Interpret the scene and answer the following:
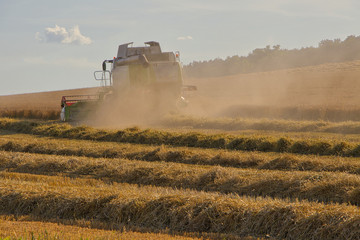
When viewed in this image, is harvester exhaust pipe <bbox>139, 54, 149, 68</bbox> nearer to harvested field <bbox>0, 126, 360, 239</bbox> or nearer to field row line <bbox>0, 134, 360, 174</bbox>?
field row line <bbox>0, 134, 360, 174</bbox>

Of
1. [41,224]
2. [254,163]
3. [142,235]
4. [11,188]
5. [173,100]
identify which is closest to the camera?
[142,235]

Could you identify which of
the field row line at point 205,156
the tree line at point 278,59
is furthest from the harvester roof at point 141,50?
the tree line at point 278,59

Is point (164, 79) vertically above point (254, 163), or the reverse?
point (164, 79)

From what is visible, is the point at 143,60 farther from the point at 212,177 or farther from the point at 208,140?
the point at 212,177

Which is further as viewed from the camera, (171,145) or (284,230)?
(171,145)

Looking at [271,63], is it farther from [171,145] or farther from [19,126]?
[171,145]

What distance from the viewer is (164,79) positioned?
21438 millimetres

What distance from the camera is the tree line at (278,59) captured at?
57.3 meters

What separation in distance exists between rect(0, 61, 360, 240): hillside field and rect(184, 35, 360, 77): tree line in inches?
1674

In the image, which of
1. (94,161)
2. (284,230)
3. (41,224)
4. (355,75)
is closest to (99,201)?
(41,224)

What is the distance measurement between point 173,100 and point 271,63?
1755 inches

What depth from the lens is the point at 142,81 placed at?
21.4m

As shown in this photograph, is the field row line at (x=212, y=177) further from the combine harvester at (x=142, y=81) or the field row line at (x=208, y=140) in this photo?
the combine harvester at (x=142, y=81)

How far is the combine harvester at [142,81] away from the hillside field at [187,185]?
10.4ft
